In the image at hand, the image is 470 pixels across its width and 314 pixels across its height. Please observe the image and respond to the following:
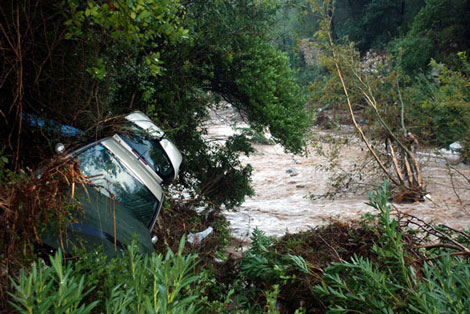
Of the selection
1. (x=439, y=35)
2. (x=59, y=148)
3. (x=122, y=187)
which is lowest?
(x=439, y=35)

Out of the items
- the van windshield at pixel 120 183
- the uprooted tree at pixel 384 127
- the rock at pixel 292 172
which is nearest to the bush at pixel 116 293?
the van windshield at pixel 120 183

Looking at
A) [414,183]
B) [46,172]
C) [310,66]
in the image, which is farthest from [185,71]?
[310,66]

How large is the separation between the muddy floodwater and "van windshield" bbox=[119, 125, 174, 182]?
1.42 m

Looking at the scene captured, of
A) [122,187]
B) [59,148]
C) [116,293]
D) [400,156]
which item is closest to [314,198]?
[400,156]

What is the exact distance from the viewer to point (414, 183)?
32.4 ft

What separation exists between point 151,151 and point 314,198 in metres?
6.62

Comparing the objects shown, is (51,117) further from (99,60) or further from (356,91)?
(356,91)

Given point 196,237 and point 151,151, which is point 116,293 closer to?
point 196,237

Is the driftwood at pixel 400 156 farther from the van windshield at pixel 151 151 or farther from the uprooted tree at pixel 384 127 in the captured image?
the van windshield at pixel 151 151

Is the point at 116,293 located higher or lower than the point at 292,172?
higher

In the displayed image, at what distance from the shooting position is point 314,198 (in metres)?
10.9

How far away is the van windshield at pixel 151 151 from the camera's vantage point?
473cm

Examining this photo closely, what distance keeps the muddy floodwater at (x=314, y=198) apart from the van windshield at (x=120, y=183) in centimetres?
177

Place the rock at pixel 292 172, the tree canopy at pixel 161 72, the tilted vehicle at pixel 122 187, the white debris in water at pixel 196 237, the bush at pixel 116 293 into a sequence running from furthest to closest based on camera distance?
1. the rock at pixel 292 172
2. the white debris in water at pixel 196 237
3. the tree canopy at pixel 161 72
4. the tilted vehicle at pixel 122 187
5. the bush at pixel 116 293
